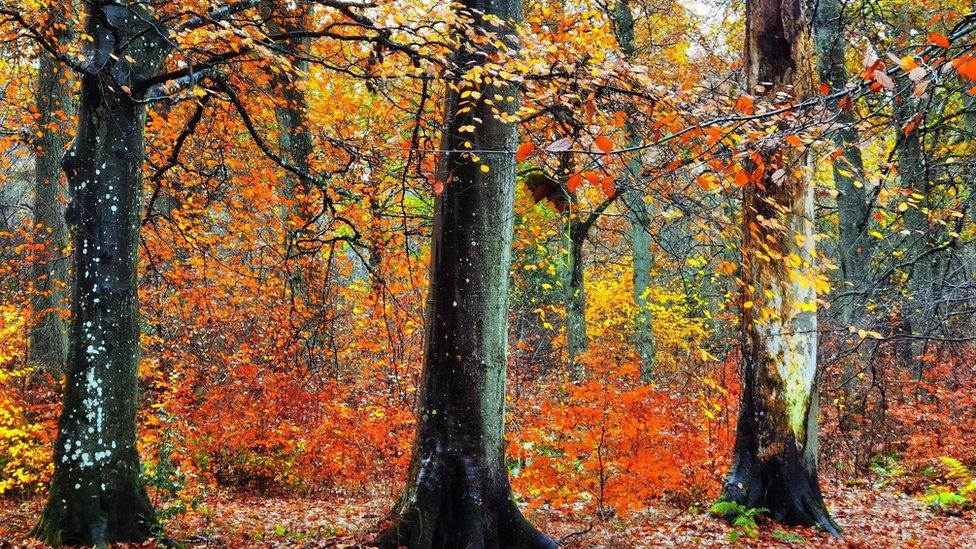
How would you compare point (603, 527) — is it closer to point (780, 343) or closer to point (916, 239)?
point (780, 343)

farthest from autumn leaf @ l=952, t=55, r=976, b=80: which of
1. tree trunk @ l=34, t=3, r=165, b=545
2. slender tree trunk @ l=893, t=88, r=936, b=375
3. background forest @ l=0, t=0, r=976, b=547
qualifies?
tree trunk @ l=34, t=3, r=165, b=545

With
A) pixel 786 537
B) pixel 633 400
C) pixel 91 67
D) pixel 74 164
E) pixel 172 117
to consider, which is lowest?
pixel 786 537

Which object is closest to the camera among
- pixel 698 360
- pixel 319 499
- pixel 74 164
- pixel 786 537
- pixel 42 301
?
pixel 74 164

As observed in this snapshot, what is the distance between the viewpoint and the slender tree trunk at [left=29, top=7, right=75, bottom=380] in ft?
33.8

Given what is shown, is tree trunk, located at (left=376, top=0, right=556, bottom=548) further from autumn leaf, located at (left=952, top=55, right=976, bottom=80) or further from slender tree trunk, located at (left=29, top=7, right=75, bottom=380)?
slender tree trunk, located at (left=29, top=7, right=75, bottom=380)

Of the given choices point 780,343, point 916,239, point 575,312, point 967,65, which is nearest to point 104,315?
point 967,65

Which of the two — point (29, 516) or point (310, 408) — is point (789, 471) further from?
point (29, 516)

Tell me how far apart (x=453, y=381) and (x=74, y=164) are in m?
3.58

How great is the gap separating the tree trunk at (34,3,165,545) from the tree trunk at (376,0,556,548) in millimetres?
2199

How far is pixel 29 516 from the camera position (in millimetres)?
6641

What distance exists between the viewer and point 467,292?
5.03m

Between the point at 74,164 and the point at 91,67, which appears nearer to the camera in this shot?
the point at 91,67

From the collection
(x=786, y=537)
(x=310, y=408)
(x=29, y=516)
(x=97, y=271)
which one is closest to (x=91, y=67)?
(x=97, y=271)

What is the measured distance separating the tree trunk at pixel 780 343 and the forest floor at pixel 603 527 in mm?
417
